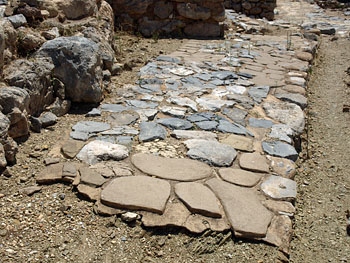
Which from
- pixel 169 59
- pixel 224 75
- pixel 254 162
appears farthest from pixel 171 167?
pixel 169 59

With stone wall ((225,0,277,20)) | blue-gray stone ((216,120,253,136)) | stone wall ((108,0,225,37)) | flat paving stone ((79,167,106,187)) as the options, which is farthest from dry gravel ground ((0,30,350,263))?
stone wall ((225,0,277,20))

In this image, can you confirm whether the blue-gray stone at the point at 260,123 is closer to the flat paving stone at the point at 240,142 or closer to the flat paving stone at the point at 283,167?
the flat paving stone at the point at 240,142

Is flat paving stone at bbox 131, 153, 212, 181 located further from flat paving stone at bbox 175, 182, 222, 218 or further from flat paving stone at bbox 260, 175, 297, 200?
flat paving stone at bbox 260, 175, 297, 200

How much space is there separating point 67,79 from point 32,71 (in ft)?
1.34

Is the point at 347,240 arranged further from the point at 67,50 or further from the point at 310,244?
the point at 67,50

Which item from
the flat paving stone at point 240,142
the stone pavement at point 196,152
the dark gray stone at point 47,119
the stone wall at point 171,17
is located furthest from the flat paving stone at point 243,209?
the stone wall at point 171,17

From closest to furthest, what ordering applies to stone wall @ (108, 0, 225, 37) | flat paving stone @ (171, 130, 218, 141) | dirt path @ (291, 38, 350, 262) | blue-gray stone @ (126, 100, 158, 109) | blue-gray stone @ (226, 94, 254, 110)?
dirt path @ (291, 38, 350, 262)
flat paving stone @ (171, 130, 218, 141)
blue-gray stone @ (126, 100, 158, 109)
blue-gray stone @ (226, 94, 254, 110)
stone wall @ (108, 0, 225, 37)

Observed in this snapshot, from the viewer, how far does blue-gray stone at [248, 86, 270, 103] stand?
428 centimetres

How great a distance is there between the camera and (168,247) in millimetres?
2180

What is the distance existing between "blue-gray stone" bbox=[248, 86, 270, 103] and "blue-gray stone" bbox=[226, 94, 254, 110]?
0.09 m

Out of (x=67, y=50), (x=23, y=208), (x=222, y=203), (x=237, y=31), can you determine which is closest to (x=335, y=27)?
(x=237, y=31)

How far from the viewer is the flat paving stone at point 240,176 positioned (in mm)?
2729

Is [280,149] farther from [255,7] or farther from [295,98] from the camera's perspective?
[255,7]

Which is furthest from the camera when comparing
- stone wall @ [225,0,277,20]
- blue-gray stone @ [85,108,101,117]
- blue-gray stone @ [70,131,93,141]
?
stone wall @ [225,0,277,20]
